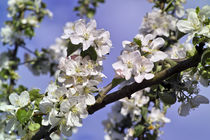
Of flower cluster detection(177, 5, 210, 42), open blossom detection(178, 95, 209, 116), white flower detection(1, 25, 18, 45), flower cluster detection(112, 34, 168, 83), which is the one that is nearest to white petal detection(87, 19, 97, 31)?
flower cluster detection(112, 34, 168, 83)

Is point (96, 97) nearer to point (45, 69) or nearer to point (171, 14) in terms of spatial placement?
point (171, 14)

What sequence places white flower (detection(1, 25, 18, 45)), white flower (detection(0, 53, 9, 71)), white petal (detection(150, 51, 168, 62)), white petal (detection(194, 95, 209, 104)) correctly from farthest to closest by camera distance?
white flower (detection(1, 25, 18, 45)) < white flower (detection(0, 53, 9, 71)) < white petal (detection(194, 95, 209, 104)) < white petal (detection(150, 51, 168, 62))

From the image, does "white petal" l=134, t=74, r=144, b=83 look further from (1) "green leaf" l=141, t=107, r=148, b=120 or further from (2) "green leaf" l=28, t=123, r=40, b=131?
(1) "green leaf" l=141, t=107, r=148, b=120

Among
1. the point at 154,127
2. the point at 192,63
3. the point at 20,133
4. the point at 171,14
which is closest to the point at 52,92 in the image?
the point at 20,133

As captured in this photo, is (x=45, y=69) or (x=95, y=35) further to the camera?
(x=45, y=69)

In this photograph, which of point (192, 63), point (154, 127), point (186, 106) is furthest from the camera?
point (154, 127)

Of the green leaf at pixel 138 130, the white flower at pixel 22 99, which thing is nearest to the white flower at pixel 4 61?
the green leaf at pixel 138 130

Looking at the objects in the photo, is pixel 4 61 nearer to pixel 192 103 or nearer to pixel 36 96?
pixel 36 96

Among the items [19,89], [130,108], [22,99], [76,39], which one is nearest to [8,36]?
[19,89]
